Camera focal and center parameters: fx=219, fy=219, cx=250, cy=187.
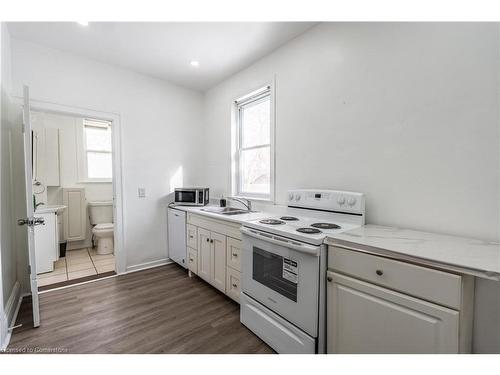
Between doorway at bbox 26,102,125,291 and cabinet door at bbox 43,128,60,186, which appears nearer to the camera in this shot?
doorway at bbox 26,102,125,291

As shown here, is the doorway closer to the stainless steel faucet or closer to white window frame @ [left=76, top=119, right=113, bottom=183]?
white window frame @ [left=76, top=119, right=113, bottom=183]

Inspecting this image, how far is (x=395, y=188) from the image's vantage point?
156 cm

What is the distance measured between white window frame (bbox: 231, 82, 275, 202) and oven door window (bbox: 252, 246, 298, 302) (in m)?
0.90

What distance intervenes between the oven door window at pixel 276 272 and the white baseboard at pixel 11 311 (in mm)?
1831

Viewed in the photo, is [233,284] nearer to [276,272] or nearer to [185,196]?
[276,272]

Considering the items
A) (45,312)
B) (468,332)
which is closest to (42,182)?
(45,312)

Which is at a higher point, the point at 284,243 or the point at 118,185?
the point at 118,185

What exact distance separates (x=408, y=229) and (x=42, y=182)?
15.1 feet

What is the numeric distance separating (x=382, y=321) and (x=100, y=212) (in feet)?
14.0

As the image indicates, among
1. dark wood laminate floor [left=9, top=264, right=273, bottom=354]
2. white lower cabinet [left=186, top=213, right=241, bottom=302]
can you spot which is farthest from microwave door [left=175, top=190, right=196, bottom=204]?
dark wood laminate floor [left=9, top=264, right=273, bottom=354]

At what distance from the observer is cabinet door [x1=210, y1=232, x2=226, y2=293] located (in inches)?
85.2

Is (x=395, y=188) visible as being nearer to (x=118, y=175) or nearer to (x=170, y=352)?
(x=170, y=352)

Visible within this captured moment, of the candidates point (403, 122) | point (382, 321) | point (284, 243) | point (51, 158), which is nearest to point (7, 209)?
point (51, 158)

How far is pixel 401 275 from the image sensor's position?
3.38 feet
